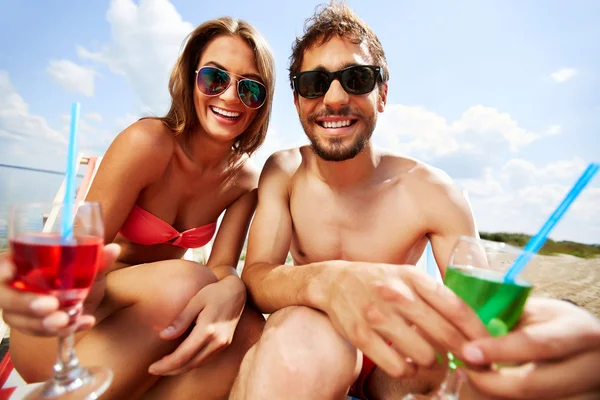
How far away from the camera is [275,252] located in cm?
211

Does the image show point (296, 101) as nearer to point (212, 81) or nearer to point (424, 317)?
point (212, 81)

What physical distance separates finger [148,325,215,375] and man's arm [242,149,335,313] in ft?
1.06

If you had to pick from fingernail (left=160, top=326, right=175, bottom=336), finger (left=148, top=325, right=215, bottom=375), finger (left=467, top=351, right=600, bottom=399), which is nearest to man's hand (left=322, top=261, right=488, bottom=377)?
finger (left=467, top=351, right=600, bottom=399)

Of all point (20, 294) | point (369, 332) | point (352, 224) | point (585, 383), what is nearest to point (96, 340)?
point (20, 294)

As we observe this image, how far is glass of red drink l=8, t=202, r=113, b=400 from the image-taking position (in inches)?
39.3

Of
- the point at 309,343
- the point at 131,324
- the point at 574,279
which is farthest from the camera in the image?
the point at 574,279

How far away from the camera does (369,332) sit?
3.64 ft

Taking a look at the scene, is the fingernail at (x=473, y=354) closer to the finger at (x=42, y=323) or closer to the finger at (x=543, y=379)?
the finger at (x=543, y=379)

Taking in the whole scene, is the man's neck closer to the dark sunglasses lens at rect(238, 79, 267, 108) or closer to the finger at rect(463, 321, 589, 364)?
the dark sunglasses lens at rect(238, 79, 267, 108)

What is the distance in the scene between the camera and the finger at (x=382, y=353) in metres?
1.03

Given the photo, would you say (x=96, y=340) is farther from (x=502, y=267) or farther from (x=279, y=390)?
(x=502, y=267)

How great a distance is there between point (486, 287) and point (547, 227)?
0.19 m

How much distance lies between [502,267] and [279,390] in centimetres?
74

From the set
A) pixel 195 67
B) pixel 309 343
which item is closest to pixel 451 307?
pixel 309 343
